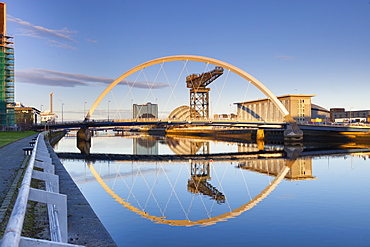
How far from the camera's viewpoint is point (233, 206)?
16.1 metres

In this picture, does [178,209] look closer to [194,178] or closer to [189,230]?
[189,230]

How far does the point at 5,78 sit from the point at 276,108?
3438 inches

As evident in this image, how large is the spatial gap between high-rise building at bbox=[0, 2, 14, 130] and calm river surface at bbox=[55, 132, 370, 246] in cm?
7909

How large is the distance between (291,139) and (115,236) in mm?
63785

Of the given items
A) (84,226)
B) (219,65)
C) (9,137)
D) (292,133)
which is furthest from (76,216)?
(292,133)

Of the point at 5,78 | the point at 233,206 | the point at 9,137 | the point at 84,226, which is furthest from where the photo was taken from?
the point at 5,78

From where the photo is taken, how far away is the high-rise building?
9477cm

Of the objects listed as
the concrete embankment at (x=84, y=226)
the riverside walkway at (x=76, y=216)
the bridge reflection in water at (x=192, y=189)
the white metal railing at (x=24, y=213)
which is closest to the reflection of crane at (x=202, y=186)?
Result: the bridge reflection in water at (x=192, y=189)

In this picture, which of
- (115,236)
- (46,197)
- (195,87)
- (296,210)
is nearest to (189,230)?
(115,236)

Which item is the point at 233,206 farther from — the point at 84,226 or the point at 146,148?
the point at 146,148

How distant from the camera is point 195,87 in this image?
95.8 m

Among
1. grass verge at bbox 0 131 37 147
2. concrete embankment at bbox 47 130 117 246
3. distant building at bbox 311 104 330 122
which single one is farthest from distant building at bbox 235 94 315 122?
concrete embankment at bbox 47 130 117 246

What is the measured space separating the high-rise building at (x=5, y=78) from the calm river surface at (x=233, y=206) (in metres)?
79.1

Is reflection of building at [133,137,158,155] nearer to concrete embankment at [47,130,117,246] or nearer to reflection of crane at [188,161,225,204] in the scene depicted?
reflection of crane at [188,161,225,204]
